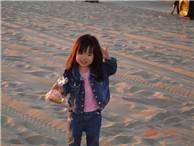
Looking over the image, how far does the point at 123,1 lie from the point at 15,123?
1982cm

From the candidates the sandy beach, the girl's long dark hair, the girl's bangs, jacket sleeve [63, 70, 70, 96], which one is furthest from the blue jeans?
the sandy beach

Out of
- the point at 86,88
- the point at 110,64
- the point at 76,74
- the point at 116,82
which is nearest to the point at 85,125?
the point at 86,88

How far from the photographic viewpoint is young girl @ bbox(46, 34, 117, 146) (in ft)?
11.2

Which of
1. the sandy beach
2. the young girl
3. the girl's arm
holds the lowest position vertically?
the sandy beach

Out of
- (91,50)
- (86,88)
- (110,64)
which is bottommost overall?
(86,88)

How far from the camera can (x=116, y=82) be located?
681cm

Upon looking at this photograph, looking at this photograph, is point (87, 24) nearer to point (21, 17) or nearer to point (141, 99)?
point (21, 17)

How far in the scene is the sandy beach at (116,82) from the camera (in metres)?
4.76

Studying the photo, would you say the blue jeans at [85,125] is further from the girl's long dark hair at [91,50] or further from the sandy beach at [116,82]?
the sandy beach at [116,82]

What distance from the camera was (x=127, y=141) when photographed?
4.58 metres

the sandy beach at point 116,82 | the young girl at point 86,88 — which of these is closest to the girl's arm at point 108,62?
the young girl at point 86,88

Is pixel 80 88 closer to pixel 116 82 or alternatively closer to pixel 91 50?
pixel 91 50

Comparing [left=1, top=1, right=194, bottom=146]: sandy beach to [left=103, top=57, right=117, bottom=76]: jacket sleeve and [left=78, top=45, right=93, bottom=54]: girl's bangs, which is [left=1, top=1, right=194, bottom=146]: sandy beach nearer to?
[left=103, top=57, right=117, bottom=76]: jacket sleeve

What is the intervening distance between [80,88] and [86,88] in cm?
5
